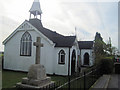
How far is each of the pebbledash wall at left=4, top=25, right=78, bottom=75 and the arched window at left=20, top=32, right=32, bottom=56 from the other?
17.2 inches

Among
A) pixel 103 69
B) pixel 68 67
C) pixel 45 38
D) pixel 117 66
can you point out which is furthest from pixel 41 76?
pixel 117 66

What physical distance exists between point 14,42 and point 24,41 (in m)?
1.63

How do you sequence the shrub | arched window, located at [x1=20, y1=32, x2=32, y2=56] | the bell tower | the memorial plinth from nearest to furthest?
1. the memorial plinth
2. the shrub
3. arched window, located at [x1=20, y1=32, x2=32, y2=56]
4. the bell tower

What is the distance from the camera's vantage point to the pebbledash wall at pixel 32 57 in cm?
1348

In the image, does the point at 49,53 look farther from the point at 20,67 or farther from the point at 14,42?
the point at 14,42

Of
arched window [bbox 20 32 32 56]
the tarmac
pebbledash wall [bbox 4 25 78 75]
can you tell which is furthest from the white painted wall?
the tarmac

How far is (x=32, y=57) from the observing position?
14500mm

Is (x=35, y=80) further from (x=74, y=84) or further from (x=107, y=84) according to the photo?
(x=107, y=84)

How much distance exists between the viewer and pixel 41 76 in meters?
6.32

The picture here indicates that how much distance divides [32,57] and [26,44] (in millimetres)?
1965

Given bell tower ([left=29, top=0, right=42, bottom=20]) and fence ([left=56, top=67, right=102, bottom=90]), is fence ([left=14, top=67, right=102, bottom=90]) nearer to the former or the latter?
fence ([left=56, top=67, right=102, bottom=90])

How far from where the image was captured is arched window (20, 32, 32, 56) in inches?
589

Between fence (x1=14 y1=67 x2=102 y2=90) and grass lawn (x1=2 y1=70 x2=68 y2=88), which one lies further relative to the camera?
grass lawn (x1=2 y1=70 x2=68 y2=88)

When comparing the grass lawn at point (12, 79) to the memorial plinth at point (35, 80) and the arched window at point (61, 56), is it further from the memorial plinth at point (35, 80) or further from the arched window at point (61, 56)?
the arched window at point (61, 56)
